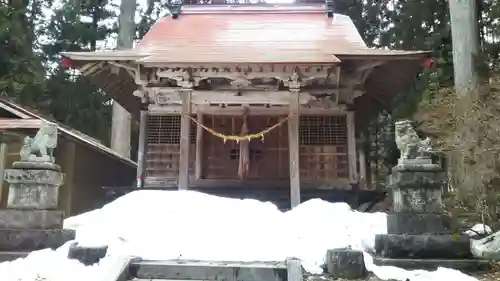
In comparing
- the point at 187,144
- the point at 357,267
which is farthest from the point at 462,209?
the point at 187,144

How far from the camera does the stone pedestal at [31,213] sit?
6359mm

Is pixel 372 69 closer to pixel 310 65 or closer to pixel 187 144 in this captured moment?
pixel 310 65

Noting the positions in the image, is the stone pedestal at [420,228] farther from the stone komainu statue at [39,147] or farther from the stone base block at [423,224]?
the stone komainu statue at [39,147]

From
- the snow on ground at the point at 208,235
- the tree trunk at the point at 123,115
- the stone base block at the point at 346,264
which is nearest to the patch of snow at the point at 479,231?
the snow on ground at the point at 208,235

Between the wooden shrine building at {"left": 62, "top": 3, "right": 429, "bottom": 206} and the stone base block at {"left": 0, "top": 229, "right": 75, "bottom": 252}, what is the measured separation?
3.06 metres

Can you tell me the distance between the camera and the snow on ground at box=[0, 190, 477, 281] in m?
5.53

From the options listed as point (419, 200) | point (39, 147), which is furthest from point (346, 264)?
point (39, 147)

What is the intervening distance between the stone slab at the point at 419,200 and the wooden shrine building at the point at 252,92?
2.82m

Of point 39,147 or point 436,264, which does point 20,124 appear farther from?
point 436,264

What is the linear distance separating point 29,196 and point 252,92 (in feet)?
17.2

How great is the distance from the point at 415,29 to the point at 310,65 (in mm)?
8749

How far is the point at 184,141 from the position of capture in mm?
9312

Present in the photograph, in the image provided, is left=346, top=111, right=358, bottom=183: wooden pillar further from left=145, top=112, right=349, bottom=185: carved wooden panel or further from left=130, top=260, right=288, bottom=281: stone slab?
left=130, top=260, right=288, bottom=281: stone slab

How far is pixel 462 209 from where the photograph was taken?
7.55 metres
